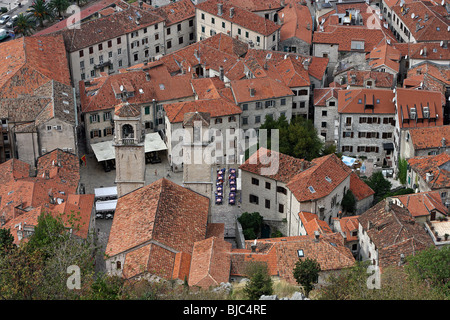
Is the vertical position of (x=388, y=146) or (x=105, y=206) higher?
(x=105, y=206)

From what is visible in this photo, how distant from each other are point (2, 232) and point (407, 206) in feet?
135

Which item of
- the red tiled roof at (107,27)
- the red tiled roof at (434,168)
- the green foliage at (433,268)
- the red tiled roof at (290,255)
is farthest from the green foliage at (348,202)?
the red tiled roof at (107,27)

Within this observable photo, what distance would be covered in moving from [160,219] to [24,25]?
235 ft

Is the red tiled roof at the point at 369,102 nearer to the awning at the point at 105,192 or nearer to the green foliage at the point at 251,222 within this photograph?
the green foliage at the point at 251,222

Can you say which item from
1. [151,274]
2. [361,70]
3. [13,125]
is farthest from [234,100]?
[151,274]

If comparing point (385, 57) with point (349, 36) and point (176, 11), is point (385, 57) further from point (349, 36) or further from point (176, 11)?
point (176, 11)

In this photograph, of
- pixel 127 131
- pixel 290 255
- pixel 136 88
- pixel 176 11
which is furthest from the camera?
pixel 176 11

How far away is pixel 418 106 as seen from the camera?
A: 335 ft

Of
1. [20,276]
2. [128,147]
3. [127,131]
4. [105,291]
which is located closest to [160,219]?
[128,147]

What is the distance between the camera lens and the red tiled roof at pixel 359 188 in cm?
9225

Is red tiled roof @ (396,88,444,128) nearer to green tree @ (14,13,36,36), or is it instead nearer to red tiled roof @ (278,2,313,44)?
red tiled roof @ (278,2,313,44)

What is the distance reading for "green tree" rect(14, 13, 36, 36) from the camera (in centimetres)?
13388

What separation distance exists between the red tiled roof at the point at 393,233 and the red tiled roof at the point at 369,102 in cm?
2349

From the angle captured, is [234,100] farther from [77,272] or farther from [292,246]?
[77,272]
